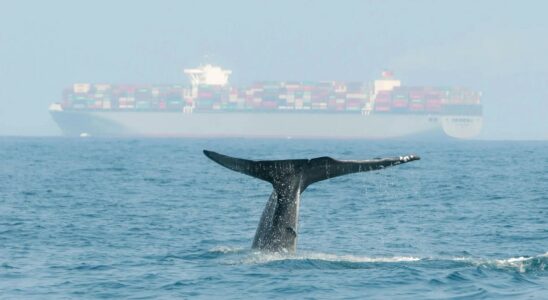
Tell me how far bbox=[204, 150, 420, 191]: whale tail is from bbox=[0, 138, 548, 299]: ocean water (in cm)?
134

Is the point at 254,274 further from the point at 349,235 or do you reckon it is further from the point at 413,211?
the point at 413,211

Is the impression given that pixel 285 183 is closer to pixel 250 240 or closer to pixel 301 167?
pixel 301 167

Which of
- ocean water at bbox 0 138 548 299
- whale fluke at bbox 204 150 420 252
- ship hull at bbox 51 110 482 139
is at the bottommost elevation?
ship hull at bbox 51 110 482 139

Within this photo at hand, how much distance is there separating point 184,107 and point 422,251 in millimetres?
181003

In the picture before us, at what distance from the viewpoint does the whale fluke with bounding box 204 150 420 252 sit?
15.3 m

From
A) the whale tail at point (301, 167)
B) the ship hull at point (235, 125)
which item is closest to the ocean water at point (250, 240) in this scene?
the whale tail at point (301, 167)

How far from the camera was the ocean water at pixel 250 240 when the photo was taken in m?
14.8

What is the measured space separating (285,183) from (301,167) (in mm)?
382

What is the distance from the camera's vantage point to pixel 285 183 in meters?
16.0

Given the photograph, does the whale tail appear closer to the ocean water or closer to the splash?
the splash

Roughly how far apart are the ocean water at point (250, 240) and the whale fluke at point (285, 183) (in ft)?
1.11

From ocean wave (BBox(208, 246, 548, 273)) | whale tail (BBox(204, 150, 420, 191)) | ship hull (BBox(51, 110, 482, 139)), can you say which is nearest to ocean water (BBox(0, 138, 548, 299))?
ocean wave (BBox(208, 246, 548, 273))

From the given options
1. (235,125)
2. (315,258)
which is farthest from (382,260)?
(235,125)

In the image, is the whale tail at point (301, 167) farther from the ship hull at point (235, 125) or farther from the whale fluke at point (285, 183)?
the ship hull at point (235, 125)
